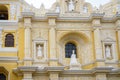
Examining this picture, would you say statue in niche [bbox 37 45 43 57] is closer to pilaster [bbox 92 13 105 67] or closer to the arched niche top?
the arched niche top

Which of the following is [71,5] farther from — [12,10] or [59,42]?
[12,10]

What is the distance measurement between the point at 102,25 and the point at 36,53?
4.77 meters

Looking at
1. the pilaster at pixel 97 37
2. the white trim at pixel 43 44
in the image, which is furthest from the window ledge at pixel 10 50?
the pilaster at pixel 97 37

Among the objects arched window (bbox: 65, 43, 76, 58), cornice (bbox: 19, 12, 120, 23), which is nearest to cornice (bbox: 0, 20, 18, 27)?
cornice (bbox: 19, 12, 120, 23)

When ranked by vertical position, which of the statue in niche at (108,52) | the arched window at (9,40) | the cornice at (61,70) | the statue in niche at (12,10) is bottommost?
the cornice at (61,70)

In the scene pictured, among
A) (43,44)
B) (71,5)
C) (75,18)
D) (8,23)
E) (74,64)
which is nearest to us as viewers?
(74,64)

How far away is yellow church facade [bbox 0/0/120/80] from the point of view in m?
20.6

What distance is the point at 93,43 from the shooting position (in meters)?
21.9

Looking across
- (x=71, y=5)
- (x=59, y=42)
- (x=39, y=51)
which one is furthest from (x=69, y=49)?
(x=71, y=5)

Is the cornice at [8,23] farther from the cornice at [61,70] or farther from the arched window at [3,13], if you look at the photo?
the cornice at [61,70]

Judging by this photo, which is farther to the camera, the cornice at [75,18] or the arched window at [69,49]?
Result: the arched window at [69,49]

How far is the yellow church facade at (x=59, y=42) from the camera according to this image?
20625 millimetres

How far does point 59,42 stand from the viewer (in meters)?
22.2

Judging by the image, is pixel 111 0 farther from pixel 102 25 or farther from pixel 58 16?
pixel 58 16
